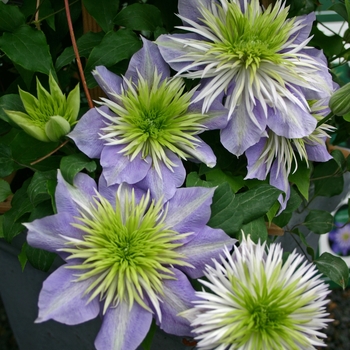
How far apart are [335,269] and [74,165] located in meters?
0.38

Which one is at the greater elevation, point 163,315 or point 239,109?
point 239,109

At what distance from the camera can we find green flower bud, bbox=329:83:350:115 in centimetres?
44

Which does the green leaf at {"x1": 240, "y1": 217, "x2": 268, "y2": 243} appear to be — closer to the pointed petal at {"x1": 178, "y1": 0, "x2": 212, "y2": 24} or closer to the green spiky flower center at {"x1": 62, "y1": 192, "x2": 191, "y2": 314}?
the green spiky flower center at {"x1": 62, "y1": 192, "x2": 191, "y2": 314}

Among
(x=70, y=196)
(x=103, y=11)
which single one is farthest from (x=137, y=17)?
(x=70, y=196)

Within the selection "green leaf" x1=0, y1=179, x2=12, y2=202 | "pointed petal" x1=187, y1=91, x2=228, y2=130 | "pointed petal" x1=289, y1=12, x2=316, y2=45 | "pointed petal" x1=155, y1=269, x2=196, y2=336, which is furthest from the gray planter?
"pointed petal" x1=289, y1=12, x2=316, y2=45

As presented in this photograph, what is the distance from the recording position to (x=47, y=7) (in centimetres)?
60

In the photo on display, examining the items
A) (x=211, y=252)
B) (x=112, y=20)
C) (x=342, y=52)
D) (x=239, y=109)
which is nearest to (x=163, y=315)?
(x=211, y=252)

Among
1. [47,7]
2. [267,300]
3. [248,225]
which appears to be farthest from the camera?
[47,7]

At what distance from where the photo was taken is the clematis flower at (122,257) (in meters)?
0.39

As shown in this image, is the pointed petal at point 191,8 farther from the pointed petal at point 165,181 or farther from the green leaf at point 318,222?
the green leaf at point 318,222

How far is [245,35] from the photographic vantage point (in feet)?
1.53

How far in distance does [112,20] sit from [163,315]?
0.36 meters

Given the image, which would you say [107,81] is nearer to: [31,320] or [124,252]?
[124,252]

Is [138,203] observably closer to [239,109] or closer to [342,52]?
[239,109]
